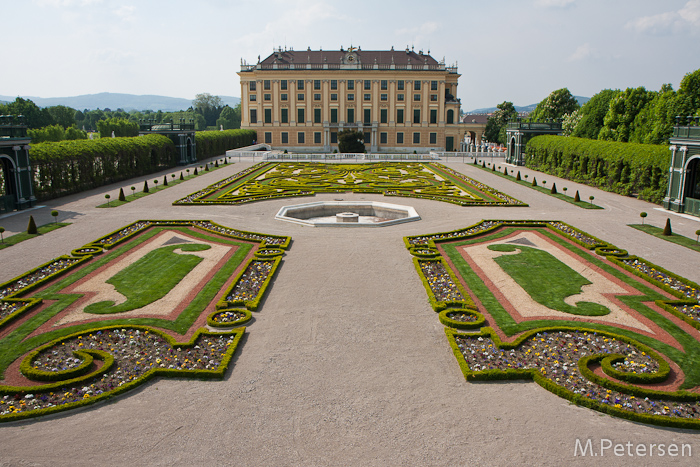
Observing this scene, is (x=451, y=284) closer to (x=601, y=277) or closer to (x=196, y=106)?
(x=601, y=277)

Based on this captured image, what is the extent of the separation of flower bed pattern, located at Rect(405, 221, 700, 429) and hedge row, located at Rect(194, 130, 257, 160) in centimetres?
5141

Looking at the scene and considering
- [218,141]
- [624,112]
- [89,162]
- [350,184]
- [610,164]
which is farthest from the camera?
[218,141]

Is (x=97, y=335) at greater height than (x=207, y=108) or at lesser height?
lesser

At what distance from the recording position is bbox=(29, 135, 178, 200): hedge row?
36.6 m

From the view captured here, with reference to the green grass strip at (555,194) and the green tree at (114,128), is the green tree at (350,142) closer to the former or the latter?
the green grass strip at (555,194)

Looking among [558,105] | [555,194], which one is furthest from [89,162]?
[558,105]

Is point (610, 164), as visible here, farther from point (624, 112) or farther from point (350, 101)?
point (350, 101)

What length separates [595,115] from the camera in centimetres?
6675

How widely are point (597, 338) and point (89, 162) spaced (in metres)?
40.0

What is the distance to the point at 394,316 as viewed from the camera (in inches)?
645

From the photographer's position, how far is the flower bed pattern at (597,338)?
11773 millimetres

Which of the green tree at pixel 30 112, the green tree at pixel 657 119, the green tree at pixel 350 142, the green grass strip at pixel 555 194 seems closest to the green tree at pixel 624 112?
the green tree at pixel 657 119

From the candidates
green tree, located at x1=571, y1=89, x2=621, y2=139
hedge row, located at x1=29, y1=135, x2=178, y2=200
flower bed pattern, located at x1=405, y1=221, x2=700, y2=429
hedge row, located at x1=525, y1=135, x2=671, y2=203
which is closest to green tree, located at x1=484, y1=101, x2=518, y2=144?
green tree, located at x1=571, y1=89, x2=621, y2=139

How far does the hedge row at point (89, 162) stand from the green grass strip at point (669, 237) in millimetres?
37775
